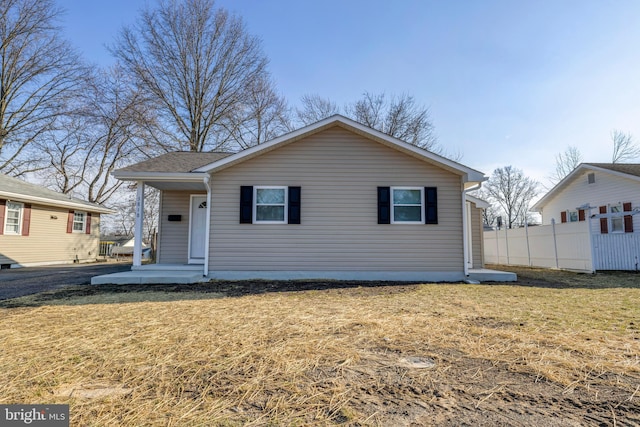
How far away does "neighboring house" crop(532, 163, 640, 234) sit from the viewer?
11938mm

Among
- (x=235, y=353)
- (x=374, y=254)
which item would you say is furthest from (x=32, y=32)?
(x=235, y=353)

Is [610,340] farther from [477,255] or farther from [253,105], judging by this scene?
[253,105]

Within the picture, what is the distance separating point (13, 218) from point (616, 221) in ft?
78.4

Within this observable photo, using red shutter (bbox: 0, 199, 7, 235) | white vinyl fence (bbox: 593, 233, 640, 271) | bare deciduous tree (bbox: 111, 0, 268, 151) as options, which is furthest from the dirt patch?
bare deciduous tree (bbox: 111, 0, 268, 151)

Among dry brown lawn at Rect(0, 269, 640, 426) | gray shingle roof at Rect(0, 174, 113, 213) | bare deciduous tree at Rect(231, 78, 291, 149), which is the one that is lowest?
dry brown lawn at Rect(0, 269, 640, 426)

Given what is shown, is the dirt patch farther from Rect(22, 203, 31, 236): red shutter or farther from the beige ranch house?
Rect(22, 203, 31, 236): red shutter

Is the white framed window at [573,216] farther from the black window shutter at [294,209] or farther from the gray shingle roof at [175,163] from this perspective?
the gray shingle roof at [175,163]

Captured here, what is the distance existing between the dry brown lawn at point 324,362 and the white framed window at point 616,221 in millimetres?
10362

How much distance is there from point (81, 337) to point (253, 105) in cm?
1905

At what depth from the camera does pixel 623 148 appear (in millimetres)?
24547

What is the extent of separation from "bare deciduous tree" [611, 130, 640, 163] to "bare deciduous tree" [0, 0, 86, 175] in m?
37.9

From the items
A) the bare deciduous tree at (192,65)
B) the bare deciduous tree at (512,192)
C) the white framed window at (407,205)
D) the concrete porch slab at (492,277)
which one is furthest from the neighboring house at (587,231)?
the bare deciduous tree at (512,192)

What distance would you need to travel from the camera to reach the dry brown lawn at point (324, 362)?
1905mm

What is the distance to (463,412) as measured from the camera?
190 cm
